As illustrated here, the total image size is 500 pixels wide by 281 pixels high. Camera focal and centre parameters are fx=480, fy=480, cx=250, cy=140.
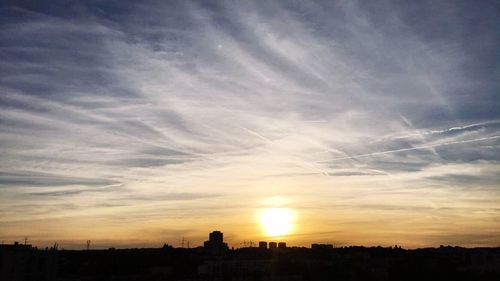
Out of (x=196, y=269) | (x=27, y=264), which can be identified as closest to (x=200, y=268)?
(x=196, y=269)

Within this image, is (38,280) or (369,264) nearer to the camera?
(38,280)

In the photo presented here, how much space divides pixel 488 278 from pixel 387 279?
2850 centimetres

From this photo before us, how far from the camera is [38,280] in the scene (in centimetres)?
8788

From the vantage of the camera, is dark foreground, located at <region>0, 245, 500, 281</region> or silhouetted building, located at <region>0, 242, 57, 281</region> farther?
dark foreground, located at <region>0, 245, 500, 281</region>

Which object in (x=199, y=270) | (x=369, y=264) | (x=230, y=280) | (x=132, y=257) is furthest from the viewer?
(x=132, y=257)

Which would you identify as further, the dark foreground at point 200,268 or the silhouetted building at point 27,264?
the dark foreground at point 200,268

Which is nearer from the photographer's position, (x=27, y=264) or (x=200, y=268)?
(x=27, y=264)

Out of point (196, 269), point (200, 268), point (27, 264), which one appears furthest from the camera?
point (196, 269)

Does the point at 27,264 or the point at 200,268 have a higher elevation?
the point at 27,264

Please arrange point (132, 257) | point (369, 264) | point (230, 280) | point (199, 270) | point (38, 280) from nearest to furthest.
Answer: point (38, 280)
point (230, 280)
point (199, 270)
point (369, 264)
point (132, 257)

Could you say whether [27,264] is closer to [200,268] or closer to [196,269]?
[200,268]

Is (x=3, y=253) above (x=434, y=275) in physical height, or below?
above

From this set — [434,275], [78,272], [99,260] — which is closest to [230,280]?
[78,272]

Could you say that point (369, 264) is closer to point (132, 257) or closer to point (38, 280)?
point (132, 257)
